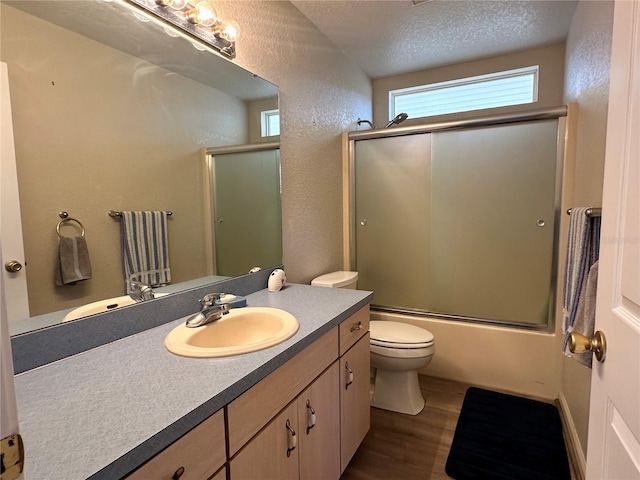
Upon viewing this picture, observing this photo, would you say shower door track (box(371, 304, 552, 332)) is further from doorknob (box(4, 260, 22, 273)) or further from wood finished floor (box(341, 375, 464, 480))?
doorknob (box(4, 260, 22, 273))

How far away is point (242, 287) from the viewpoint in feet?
5.34

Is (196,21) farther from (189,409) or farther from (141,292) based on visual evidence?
(189,409)

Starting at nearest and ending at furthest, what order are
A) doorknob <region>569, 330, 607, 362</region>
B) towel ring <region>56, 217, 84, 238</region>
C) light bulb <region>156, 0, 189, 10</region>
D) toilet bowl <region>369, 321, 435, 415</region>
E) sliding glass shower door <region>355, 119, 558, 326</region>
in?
doorknob <region>569, 330, 607, 362</region>
towel ring <region>56, 217, 84, 238</region>
light bulb <region>156, 0, 189, 10</region>
toilet bowl <region>369, 321, 435, 415</region>
sliding glass shower door <region>355, 119, 558, 326</region>

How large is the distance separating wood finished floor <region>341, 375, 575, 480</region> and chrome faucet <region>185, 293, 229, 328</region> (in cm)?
102

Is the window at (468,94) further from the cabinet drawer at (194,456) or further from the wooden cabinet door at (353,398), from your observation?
the cabinet drawer at (194,456)

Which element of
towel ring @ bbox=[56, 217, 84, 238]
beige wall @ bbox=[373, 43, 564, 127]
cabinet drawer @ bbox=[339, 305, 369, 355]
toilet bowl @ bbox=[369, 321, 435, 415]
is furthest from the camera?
beige wall @ bbox=[373, 43, 564, 127]

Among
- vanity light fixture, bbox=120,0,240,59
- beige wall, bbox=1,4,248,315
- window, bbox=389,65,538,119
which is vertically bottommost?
beige wall, bbox=1,4,248,315

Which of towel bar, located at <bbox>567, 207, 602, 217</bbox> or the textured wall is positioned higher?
the textured wall

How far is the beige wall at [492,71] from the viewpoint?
8.21 feet

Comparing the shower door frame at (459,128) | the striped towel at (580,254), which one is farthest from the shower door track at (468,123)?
the striped towel at (580,254)

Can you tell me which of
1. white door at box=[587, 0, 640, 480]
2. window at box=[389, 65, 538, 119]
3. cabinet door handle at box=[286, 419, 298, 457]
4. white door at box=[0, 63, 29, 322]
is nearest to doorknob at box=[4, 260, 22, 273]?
white door at box=[0, 63, 29, 322]

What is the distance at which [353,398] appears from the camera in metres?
1.52

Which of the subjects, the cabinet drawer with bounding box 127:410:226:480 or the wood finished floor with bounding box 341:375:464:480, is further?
the wood finished floor with bounding box 341:375:464:480

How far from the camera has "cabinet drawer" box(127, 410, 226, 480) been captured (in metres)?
0.64
